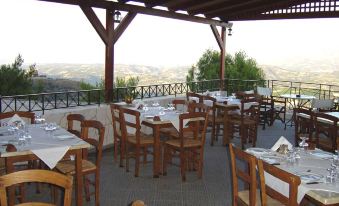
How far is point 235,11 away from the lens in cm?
1048

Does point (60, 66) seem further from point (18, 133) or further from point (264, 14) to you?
point (18, 133)

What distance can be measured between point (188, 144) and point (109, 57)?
2.90 metres

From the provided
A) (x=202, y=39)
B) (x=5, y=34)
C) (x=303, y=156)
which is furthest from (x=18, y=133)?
(x=202, y=39)

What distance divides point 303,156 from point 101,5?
478cm

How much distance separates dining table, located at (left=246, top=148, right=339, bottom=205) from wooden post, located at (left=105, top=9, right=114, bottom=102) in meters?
4.36

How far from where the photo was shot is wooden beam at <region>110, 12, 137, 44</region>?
7465 millimetres

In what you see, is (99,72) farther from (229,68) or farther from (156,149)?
(156,149)

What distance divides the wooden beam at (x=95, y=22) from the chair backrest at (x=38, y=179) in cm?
494

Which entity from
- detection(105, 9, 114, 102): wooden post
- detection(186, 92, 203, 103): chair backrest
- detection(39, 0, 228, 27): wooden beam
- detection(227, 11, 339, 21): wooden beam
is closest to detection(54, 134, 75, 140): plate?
detection(39, 0, 228, 27): wooden beam

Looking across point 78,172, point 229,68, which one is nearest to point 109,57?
point 78,172

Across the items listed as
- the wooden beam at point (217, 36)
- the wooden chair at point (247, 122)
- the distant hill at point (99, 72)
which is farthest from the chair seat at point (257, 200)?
the wooden beam at point (217, 36)

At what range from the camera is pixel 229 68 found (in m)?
13.2

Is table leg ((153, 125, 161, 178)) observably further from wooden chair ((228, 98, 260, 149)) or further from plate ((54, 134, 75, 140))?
wooden chair ((228, 98, 260, 149))

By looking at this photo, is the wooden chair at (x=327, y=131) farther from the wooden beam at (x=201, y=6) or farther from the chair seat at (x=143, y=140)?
the wooden beam at (x=201, y=6)
